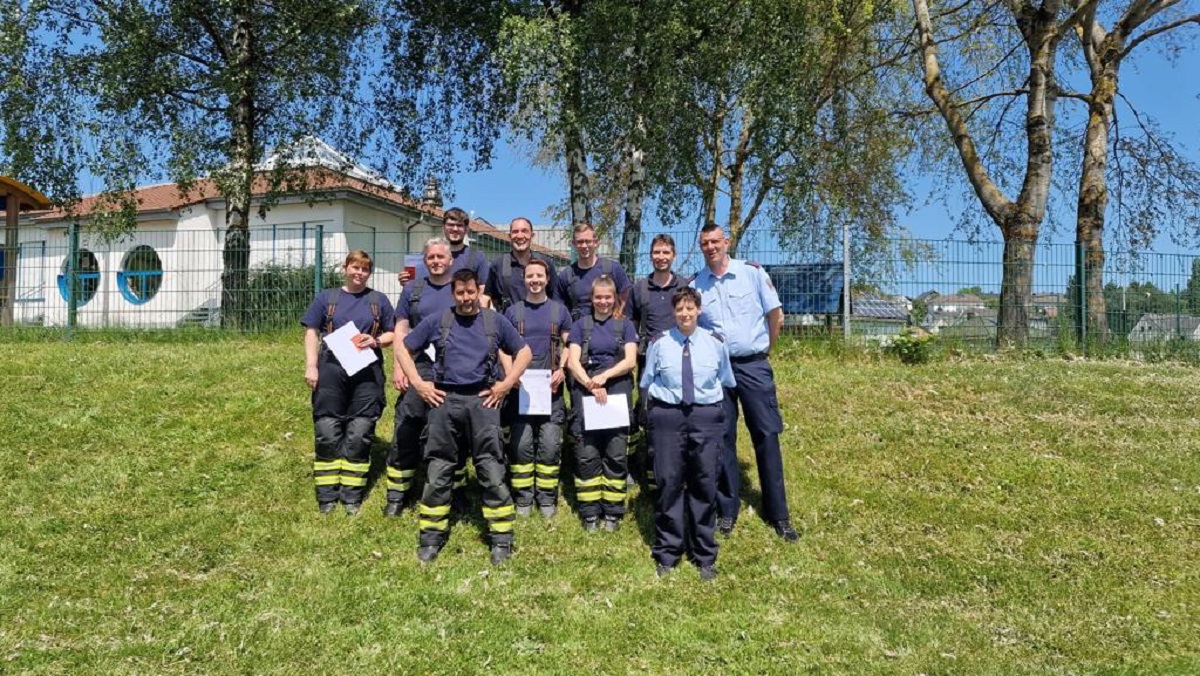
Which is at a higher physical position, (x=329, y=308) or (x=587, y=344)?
(x=329, y=308)

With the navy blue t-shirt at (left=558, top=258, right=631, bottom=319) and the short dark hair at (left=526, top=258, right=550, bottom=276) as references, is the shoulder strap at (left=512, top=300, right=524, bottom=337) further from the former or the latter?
the navy blue t-shirt at (left=558, top=258, right=631, bottom=319)

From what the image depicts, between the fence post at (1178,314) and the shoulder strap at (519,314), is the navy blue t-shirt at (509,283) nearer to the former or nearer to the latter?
the shoulder strap at (519,314)

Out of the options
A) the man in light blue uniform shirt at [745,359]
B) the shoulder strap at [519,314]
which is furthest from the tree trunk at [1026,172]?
the shoulder strap at [519,314]

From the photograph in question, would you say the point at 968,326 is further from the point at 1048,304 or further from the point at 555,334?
the point at 555,334

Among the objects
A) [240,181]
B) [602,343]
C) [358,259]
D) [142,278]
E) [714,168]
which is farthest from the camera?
[714,168]

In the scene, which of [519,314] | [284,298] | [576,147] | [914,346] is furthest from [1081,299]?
[284,298]

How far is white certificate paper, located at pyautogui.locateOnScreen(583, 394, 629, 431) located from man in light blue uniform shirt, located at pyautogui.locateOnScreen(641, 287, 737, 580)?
408mm

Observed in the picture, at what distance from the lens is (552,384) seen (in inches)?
207

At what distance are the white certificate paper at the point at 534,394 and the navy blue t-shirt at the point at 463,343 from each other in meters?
0.34

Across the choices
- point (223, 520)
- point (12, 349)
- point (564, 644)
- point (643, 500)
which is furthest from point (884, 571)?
point (12, 349)

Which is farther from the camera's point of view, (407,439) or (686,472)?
(407,439)

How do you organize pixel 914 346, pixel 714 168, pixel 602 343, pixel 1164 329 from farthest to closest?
1. pixel 714 168
2. pixel 1164 329
3. pixel 914 346
4. pixel 602 343

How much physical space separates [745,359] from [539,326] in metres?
1.48

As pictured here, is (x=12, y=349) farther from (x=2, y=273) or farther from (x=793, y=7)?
(x=793, y=7)
